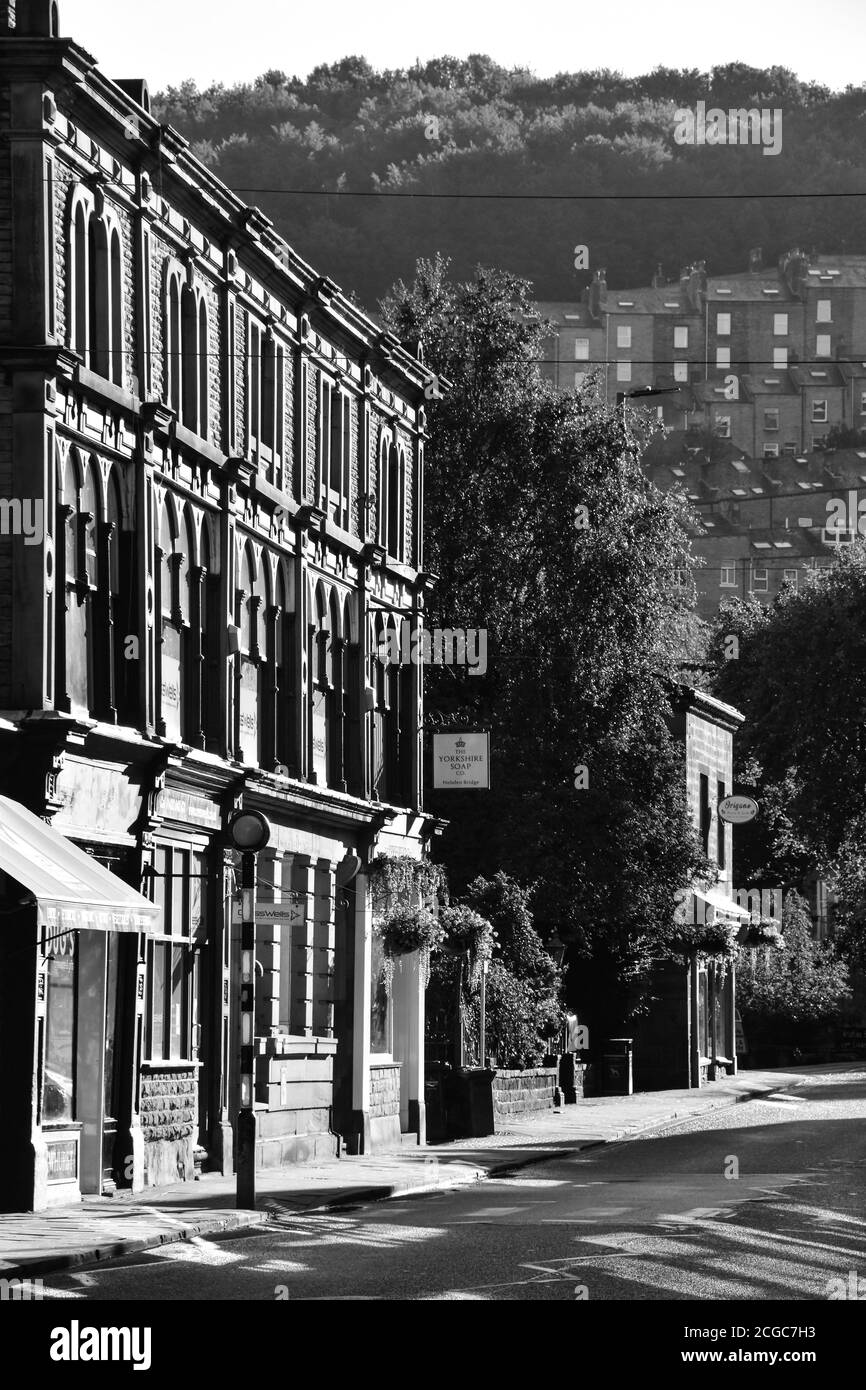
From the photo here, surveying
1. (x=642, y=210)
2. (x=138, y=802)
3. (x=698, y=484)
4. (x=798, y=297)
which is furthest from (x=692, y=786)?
(x=642, y=210)

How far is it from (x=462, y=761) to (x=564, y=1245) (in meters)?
17.9

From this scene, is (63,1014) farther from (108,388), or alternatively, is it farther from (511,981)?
(511,981)

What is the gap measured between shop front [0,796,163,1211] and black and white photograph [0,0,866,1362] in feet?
0.18

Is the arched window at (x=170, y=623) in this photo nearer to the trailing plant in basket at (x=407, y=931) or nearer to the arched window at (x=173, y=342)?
the arched window at (x=173, y=342)

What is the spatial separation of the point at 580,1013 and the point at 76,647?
3235 centimetres

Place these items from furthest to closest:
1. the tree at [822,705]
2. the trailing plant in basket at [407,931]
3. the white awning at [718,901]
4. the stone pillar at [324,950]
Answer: the white awning at [718,901] < the tree at [822,705] < the trailing plant in basket at [407,931] < the stone pillar at [324,950]

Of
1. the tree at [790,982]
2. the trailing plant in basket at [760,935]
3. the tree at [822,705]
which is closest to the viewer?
the tree at [822,705]

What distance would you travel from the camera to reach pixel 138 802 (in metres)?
25.4

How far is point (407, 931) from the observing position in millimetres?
33719

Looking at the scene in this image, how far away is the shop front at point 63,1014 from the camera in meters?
21.5

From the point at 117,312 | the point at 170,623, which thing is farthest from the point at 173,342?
the point at 170,623

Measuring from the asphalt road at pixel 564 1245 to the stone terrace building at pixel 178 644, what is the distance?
3.17m

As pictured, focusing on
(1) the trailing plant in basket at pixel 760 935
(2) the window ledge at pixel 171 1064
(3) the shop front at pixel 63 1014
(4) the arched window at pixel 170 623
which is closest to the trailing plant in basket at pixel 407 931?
(2) the window ledge at pixel 171 1064

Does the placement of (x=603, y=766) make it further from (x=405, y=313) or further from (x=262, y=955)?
(x=262, y=955)
